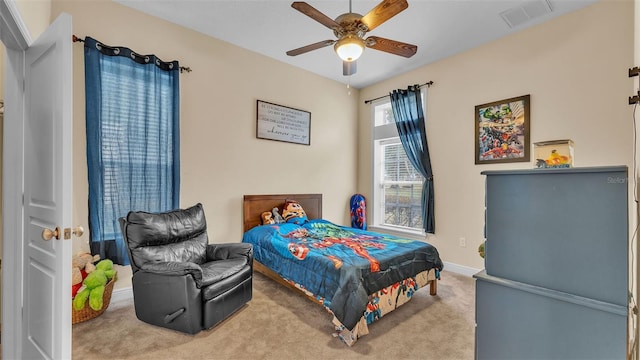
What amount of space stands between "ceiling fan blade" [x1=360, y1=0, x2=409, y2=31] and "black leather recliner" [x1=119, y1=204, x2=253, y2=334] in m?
2.21

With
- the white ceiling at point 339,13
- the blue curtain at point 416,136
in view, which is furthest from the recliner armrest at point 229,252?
the blue curtain at point 416,136

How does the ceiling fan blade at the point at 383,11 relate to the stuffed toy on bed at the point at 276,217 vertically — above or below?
above

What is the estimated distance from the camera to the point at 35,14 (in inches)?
73.8

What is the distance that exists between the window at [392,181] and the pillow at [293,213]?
1.45m

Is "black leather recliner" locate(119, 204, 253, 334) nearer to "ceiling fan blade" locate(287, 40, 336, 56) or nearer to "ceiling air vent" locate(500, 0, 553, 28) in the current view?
"ceiling fan blade" locate(287, 40, 336, 56)

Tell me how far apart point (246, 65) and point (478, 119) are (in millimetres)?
3070

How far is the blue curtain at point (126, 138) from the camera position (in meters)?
2.50

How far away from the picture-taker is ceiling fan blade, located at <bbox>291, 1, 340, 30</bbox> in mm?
1790

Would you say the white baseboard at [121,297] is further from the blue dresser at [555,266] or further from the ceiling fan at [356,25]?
the blue dresser at [555,266]

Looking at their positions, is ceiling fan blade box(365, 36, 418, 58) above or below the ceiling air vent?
below

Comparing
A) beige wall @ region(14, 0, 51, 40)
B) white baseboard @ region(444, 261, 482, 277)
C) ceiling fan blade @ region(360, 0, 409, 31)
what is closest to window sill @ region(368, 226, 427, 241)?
white baseboard @ region(444, 261, 482, 277)

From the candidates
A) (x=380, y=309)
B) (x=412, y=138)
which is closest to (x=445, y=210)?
(x=412, y=138)

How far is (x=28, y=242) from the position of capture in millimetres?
1550

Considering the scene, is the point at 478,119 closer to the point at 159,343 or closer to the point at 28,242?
the point at 159,343
